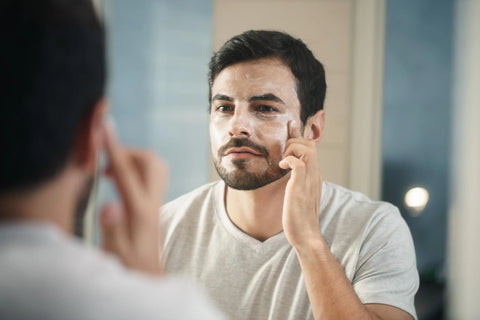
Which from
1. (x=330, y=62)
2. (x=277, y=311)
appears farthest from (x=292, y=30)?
(x=277, y=311)

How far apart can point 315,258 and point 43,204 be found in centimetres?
68

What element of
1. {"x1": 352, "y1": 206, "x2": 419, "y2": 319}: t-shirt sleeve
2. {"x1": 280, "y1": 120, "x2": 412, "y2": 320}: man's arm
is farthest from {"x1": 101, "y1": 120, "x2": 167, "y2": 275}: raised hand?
{"x1": 352, "y1": 206, "x2": 419, "y2": 319}: t-shirt sleeve

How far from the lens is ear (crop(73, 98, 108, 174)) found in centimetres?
49

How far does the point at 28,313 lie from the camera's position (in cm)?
39

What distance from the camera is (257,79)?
4.11ft

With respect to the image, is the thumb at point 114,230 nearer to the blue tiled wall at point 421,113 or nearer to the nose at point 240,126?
the nose at point 240,126

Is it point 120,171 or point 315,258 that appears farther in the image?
point 315,258

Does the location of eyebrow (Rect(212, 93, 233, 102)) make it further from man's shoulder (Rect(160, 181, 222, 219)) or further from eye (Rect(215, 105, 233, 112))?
man's shoulder (Rect(160, 181, 222, 219))

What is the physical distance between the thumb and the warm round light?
1.65 m

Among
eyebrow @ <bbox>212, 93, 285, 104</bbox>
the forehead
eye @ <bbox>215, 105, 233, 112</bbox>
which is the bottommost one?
eye @ <bbox>215, 105, 233, 112</bbox>

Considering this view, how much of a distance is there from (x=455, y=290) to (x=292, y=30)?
1.12 metres

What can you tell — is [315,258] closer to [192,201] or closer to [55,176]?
[192,201]

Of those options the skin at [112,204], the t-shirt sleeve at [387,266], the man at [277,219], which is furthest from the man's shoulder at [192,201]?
the skin at [112,204]

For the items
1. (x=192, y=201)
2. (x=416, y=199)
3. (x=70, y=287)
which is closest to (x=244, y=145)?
(x=192, y=201)
